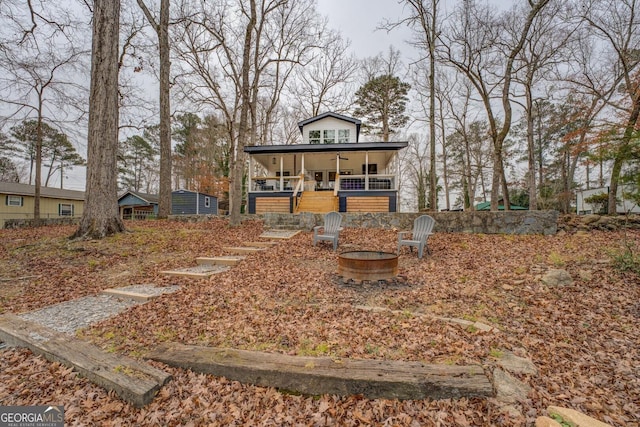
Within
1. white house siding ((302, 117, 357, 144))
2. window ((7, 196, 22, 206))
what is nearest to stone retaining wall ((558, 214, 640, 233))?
white house siding ((302, 117, 357, 144))

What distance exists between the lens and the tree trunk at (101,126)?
658cm

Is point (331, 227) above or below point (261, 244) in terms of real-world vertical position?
above

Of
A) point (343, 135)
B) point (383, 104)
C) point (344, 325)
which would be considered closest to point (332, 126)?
point (343, 135)

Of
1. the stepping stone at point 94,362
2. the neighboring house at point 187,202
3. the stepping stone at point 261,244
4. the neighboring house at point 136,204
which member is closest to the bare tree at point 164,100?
the stepping stone at point 261,244

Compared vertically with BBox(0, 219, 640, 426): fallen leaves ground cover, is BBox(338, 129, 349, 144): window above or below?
above

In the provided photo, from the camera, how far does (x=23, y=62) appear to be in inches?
358

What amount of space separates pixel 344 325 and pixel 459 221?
6380mm

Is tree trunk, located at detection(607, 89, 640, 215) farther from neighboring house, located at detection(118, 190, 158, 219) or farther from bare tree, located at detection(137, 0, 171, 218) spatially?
neighboring house, located at detection(118, 190, 158, 219)

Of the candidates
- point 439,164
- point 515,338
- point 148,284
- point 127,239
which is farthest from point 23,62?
point 439,164

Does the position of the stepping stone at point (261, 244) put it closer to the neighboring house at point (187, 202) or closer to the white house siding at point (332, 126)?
the white house siding at point (332, 126)

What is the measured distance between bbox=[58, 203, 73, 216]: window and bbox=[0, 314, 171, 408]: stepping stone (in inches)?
924

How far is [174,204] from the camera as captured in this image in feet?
67.1

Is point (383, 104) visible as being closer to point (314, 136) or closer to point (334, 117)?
point (334, 117)

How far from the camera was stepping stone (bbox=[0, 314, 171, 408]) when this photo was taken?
6.55 feet
